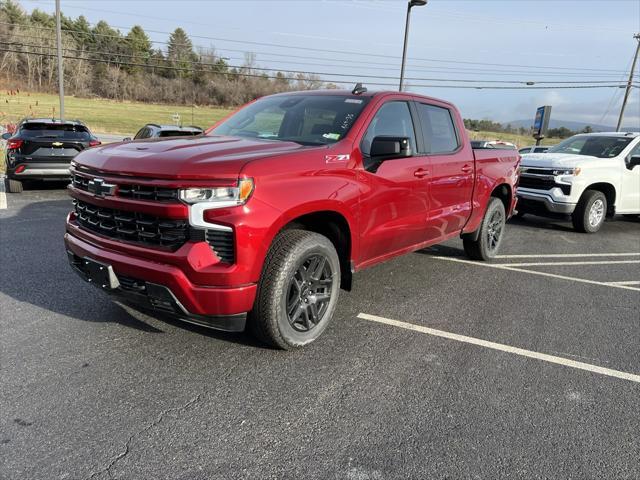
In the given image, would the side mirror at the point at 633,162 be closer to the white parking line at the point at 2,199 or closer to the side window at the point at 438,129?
the side window at the point at 438,129

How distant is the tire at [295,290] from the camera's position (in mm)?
3104

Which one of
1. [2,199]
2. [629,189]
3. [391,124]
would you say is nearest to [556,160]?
[629,189]

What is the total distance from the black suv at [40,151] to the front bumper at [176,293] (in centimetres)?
783

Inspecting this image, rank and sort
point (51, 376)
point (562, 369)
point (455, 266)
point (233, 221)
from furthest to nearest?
point (455, 266) → point (562, 369) → point (51, 376) → point (233, 221)

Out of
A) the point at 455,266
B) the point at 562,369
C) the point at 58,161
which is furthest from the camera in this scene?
the point at 58,161

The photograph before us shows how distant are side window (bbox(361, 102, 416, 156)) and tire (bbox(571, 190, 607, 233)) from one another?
5575 millimetres

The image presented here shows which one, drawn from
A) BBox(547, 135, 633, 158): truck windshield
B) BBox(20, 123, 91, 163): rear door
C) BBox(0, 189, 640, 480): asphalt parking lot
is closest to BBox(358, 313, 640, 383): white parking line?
BBox(0, 189, 640, 480): asphalt parking lot

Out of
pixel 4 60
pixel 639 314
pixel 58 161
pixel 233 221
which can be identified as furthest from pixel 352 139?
pixel 4 60

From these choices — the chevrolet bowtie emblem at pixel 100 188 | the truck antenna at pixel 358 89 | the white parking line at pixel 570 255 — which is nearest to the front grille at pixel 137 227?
the chevrolet bowtie emblem at pixel 100 188

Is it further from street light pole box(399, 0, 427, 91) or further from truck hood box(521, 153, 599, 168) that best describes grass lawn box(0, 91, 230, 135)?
truck hood box(521, 153, 599, 168)

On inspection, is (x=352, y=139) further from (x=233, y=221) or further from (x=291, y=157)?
(x=233, y=221)

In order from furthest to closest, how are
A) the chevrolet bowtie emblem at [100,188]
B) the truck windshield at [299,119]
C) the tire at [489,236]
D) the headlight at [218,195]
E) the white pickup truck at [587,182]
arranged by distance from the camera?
the white pickup truck at [587,182] < the tire at [489,236] < the truck windshield at [299,119] < the chevrolet bowtie emblem at [100,188] < the headlight at [218,195]

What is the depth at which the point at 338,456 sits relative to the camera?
2379mm

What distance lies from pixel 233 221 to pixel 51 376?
1.55 metres
